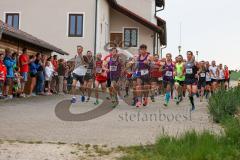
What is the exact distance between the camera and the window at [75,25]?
3666cm

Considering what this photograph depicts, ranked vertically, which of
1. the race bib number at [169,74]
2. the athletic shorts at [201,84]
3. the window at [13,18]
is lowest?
the athletic shorts at [201,84]

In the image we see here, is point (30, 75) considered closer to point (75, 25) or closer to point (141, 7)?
point (75, 25)

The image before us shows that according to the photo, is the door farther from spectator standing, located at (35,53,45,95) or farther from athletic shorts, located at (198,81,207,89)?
spectator standing, located at (35,53,45,95)

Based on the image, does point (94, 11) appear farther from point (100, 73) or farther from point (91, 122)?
point (91, 122)

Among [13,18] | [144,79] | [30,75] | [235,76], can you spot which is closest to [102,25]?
[13,18]

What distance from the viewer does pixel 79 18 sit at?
36.6 meters

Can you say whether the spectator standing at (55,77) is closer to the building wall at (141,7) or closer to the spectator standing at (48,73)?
the spectator standing at (48,73)

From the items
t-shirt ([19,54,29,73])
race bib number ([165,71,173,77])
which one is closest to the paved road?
race bib number ([165,71,173,77])

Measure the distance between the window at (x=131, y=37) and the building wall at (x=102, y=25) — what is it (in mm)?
1891

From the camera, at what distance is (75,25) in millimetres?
36906

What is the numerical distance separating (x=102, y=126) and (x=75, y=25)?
26.2m

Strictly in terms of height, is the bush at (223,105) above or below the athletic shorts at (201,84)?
below

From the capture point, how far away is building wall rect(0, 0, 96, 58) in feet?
120

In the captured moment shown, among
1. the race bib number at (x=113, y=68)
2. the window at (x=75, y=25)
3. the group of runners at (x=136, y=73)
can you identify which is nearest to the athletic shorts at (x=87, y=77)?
the group of runners at (x=136, y=73)
